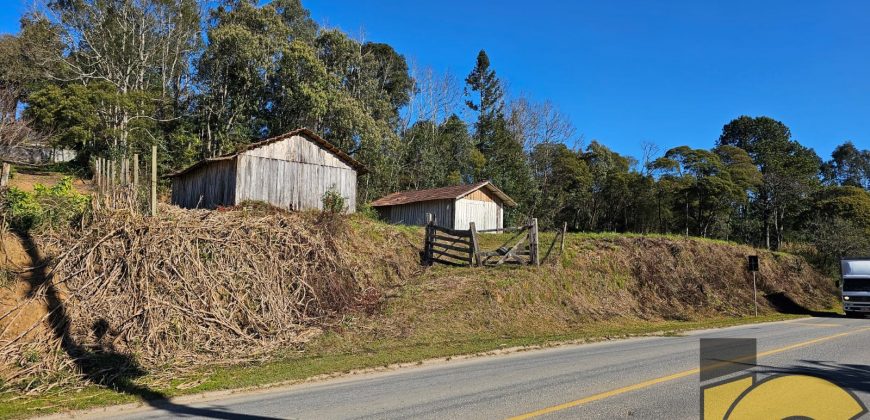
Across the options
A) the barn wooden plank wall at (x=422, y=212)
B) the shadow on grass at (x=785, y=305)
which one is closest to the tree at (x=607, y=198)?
the shadow on grass at (x=785, y=305)

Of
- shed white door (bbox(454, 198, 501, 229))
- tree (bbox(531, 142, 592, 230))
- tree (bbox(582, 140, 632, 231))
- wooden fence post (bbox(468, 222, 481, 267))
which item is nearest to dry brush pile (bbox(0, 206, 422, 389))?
wooden fence post (bbox(468, 222, 481, 267))

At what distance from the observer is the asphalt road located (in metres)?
6.75

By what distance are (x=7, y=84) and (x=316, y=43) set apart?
21233 millimetres

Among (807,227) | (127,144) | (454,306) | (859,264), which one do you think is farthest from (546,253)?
(807,227)

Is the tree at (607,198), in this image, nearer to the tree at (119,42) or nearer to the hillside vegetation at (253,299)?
the hillside vegetation at (253,299)

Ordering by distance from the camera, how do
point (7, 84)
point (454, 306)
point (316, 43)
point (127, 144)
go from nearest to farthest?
1. point (454, 306)
2. point (127, 144)
3. point (7, 84)
4. point (316, 43)

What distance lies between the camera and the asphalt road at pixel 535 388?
6750mm

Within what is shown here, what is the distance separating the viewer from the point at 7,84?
34781 mm

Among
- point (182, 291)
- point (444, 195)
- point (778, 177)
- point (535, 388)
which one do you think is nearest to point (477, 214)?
point (444, 195)

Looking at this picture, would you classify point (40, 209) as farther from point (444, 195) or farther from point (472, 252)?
point (444, 195)

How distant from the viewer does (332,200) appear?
82.3 ft

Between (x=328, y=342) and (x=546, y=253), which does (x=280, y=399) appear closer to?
(x=328, y=342)

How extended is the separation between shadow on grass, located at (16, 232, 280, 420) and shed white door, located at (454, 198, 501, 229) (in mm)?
23517

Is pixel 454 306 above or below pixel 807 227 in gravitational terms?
below
